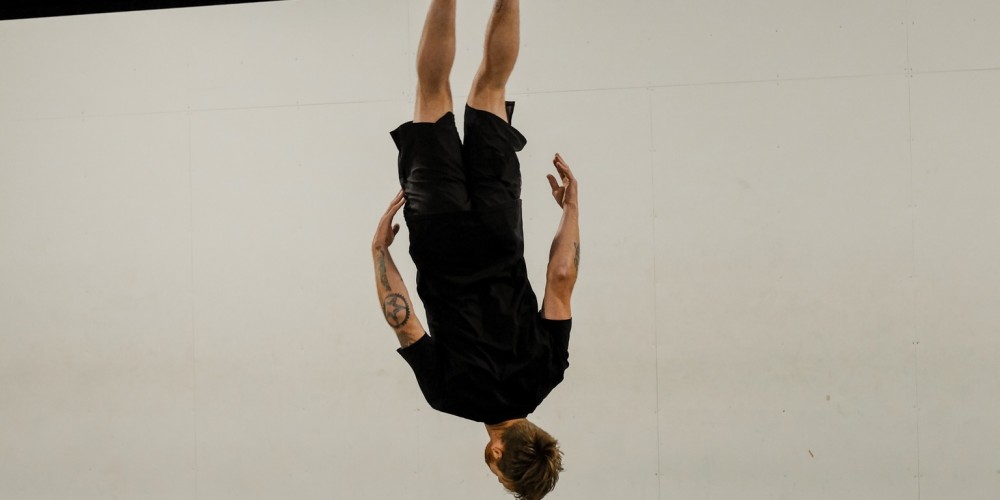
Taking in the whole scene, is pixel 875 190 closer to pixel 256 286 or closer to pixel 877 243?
pixel 877 243

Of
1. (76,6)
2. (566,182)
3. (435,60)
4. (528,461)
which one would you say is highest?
(76,6)

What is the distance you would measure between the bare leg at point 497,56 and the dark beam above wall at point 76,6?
4.58 ft

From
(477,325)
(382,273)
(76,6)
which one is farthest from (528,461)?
(76,6)

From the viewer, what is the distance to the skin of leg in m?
2.57

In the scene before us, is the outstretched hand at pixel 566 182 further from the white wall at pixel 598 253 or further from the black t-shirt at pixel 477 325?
the white wall at pixel 598 253

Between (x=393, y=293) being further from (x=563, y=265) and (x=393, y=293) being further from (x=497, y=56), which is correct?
(x=497, y=56)

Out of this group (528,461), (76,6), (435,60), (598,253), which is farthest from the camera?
(598,253)

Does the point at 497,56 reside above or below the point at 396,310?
above

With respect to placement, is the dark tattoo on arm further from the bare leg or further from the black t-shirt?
the bare leg

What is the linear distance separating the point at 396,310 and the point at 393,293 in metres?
0.06

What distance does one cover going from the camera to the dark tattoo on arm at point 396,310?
2.62 m

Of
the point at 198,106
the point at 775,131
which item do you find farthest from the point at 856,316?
the point at 198,106

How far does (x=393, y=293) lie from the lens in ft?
8.71

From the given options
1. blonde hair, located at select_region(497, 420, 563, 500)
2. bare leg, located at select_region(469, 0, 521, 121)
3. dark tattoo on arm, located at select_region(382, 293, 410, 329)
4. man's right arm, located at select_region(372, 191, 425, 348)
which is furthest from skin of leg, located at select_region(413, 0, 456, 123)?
blonde hair, located at select_region(497, 420, 563, 500)
